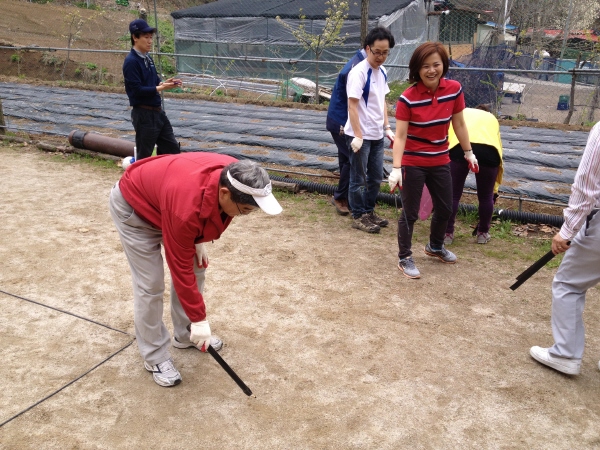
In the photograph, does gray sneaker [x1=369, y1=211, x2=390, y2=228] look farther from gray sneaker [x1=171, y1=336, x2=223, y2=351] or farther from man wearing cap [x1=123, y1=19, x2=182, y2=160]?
gray sneaker [x1=171, y1=336, x2=223, y2=351]

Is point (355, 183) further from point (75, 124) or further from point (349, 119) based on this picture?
point (75, 124)

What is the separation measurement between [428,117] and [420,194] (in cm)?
57

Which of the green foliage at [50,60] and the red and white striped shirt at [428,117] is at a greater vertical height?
the green foliage at [50,60]

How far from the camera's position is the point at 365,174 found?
15.7 feet

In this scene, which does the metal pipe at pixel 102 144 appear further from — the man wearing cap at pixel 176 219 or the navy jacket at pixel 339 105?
the man wearing cap at pixel 176 219

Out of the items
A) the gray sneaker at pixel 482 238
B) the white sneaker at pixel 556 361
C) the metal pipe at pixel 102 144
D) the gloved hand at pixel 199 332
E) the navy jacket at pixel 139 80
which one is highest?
the navy jacket at pixel 139 80

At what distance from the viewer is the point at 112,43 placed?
998 inches

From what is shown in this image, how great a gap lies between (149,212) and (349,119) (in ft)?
8.22

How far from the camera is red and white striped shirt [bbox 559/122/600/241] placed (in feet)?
7.97

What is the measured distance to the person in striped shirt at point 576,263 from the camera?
8.14 ft

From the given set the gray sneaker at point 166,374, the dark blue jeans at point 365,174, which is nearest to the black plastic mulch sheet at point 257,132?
the dark blue jeans at point 365,174

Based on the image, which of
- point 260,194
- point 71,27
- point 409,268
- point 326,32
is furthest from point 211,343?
point 71,27

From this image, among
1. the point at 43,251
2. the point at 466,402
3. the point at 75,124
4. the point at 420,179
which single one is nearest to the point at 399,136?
the point at 420,179

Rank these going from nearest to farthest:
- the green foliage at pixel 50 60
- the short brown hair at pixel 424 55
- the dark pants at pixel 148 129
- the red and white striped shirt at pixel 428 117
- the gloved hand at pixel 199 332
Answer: the gloved hand at pixel 199 332 → the short brown hair at pixel 424 55 → the red and white striped shirt at pixel 428 117 → the dark pants at pixel 148 129 → the green foliage at pixel 50 60
